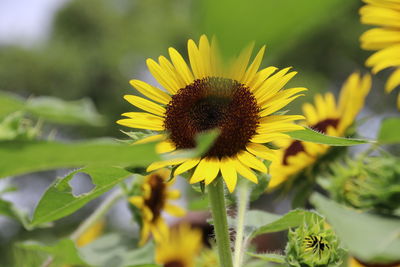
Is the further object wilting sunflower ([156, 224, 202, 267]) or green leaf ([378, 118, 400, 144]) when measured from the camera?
wilting sunflower ([156, 224, 202, 267])

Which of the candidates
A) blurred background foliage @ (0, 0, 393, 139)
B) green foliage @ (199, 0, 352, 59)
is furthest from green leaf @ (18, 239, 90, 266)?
blurred background foliage @ (0, 0, 393, 139)

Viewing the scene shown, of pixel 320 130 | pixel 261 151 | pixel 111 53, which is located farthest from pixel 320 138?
pixel 111 53

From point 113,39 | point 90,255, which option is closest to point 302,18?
point 90,255

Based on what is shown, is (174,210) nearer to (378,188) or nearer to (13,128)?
(13,128)

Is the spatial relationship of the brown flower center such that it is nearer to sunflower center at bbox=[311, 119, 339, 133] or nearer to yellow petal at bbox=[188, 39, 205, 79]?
sunflower center at bbox=[311, 119, 339, 133]

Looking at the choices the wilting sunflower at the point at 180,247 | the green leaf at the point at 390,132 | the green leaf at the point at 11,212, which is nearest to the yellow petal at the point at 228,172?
the green leaf at the point at 390,132

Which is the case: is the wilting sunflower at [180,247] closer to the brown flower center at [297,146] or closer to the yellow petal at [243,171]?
the brown flower center at [297,146]
